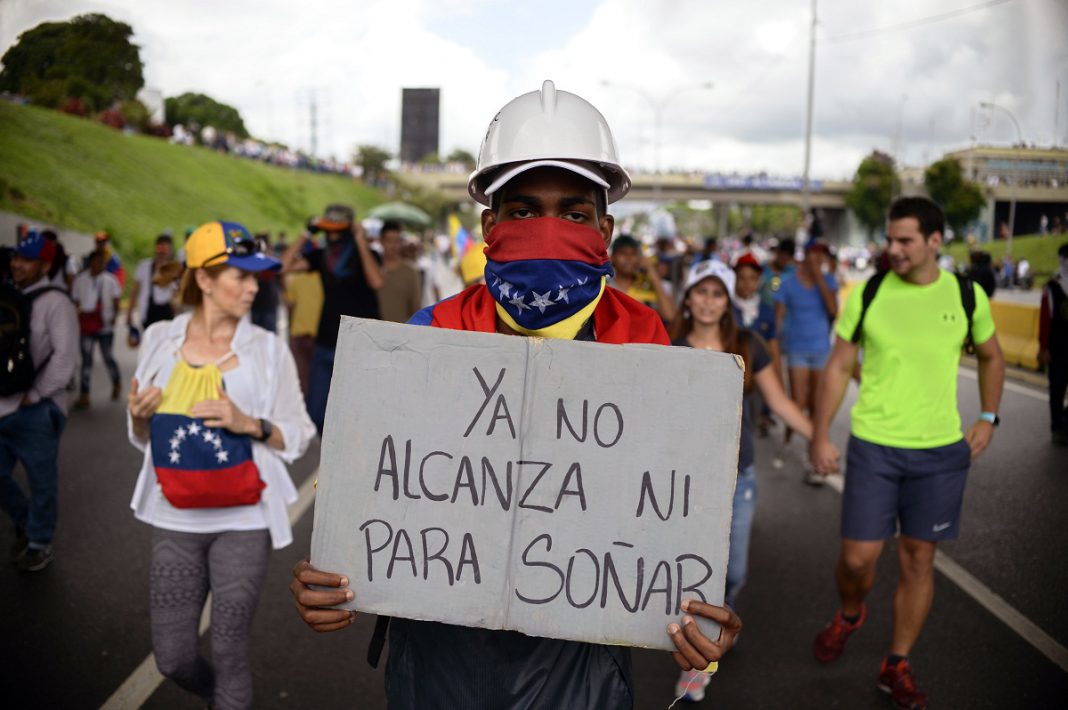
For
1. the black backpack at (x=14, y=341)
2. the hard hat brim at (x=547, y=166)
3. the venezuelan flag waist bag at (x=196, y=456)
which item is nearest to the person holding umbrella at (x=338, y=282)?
the black backpack at (x=14, y=341)

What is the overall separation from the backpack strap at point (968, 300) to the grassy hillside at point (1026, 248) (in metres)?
1.14

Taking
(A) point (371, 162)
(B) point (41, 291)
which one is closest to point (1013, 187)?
(B) point (41, 291)

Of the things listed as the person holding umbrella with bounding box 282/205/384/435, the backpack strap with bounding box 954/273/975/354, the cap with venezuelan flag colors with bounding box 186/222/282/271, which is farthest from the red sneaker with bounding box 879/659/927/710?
the person holding umbrella with bounding box 282/205/384/435

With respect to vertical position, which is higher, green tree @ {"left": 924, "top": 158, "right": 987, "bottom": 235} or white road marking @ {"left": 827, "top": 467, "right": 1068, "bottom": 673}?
green tree @ {"left": 924, "top": 158, "right": 987, "bottom": 235}

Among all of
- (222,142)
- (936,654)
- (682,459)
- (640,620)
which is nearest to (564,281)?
(682,459)

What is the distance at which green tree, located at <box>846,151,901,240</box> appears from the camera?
13.1 metres

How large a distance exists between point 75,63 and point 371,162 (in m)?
68.9

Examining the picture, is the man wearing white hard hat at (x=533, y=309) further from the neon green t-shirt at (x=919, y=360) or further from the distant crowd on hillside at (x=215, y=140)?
the distant crowd on hillside at (x=215, y=140)

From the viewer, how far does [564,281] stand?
1.95m

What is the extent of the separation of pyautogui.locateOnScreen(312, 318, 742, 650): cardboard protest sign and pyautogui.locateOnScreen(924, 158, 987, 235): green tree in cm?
459

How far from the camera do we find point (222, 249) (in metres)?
3.61

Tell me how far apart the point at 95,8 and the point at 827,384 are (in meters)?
4.08

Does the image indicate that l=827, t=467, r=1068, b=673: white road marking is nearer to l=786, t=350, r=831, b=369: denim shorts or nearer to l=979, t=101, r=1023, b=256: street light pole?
l=979, t=101, r=1023, b=256: street light pole

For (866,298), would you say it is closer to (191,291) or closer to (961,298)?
(961,298)
